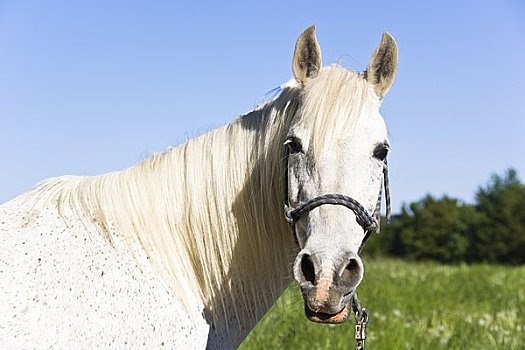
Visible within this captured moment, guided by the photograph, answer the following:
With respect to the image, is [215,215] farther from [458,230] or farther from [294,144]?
[458,230]

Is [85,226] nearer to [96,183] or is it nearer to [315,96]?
[96,183]

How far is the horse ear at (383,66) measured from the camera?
3.04 m

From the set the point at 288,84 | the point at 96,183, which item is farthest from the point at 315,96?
the point at 96,183

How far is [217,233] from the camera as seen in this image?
122 inches

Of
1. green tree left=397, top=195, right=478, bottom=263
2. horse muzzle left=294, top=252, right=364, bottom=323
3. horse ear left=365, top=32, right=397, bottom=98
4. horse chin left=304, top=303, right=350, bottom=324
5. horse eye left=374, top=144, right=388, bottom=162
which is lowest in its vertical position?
green tree left=397, top=195, right=478, bottom=263

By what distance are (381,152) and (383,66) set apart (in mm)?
499

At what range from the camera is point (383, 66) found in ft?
10.1

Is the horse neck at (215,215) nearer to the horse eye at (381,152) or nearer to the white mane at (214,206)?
the white mane at (214,206)

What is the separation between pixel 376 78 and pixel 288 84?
47 cm

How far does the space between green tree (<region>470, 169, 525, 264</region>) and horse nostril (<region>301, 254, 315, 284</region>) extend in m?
65.9

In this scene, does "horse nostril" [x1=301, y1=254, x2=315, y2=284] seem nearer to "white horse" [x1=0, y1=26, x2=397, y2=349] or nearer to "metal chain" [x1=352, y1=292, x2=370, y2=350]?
"white horse" [x1=0, y1=26, x2=397, y2=349]

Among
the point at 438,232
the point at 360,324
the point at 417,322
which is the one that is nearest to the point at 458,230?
the point at 438,232

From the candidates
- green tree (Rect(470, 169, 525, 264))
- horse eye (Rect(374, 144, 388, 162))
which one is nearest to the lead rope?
horse eye (Rect(374, 144, 388, 162))

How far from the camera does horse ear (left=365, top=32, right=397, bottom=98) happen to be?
3045 millimetres
